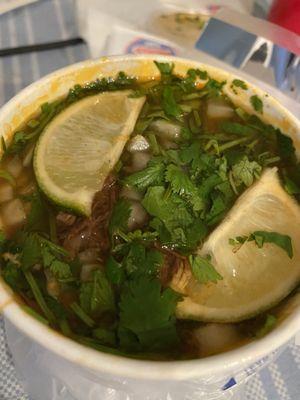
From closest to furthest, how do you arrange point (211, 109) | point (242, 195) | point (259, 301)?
point (259, 301) < point (242, 195) < point (211, 109)

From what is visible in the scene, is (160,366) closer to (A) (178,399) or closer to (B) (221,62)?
(A) (178,399)

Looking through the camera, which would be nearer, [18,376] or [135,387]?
[135,387]

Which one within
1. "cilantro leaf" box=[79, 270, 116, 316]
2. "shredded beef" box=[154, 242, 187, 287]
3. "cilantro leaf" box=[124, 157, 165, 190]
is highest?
"cilantro leaf" box=[124, 157, 165, 190]

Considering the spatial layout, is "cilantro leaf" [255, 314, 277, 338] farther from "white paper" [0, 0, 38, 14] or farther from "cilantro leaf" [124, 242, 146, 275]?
"white paper" [0, 0, 38, 14]

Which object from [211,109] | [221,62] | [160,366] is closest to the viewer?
[160,366]

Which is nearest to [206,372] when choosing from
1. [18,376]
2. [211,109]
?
[18,376]

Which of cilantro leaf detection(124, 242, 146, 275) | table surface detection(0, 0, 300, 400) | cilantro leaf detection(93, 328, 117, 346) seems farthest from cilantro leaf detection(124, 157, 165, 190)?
table surface detection(0, 0, 300, 400)

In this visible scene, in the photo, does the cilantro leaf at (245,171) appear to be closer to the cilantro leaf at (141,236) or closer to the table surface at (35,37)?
the cilantro leaf at (141,236)
